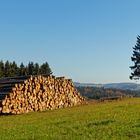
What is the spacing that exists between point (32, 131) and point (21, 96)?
1936 centimetres

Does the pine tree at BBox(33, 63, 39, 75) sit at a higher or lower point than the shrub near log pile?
higher


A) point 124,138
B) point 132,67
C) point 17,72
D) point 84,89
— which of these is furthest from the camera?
point 84,89

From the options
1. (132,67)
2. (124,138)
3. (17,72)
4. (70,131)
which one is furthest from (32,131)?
(132,67)

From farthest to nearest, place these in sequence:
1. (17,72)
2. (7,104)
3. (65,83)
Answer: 1. (17,72)
2. (65,83)
3. (7,104)

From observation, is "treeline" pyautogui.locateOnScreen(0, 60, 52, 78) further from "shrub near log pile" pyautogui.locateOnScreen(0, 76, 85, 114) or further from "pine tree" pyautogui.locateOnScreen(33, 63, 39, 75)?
"shrub near log pile" pyautogui.locateOnScreen(0, 76, 85, 114)

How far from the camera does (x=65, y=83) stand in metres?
48.4

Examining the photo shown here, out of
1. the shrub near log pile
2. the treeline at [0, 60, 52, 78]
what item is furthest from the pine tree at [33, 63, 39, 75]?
the shrub near log pile

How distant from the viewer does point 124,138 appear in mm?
17172

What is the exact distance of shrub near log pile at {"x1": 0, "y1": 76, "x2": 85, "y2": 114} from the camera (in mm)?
38781

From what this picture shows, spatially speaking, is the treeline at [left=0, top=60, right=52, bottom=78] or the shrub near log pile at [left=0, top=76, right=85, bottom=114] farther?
the treeline at [left=0, top=60, right=52, bottom=78]

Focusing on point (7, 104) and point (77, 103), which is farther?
point (77, 103)

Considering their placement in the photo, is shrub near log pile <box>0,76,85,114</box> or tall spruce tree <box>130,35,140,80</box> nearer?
shrub near log pile <box>0,76,85,114</box>

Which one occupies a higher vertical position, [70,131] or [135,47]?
[135,47]

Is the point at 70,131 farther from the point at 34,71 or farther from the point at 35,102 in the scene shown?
the point at 34,71
